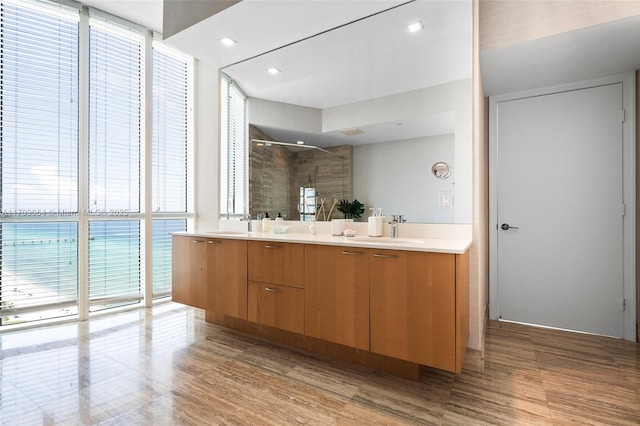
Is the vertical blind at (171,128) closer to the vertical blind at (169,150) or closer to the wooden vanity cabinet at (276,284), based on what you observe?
the vertical blind at (169,150)

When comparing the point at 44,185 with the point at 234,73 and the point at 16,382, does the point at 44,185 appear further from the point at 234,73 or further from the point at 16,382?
the point at 234,73

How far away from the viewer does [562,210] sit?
112 inches

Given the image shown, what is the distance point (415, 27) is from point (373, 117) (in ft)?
2.21

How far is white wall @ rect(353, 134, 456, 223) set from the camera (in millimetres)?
2241

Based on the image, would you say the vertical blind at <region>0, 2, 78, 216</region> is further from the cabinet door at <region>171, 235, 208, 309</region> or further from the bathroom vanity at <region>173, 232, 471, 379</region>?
the bathroom vanity at <region>173, 232, 471, 379</region>

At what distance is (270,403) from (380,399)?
2.00ft

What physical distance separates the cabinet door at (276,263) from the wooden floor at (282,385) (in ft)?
1.87

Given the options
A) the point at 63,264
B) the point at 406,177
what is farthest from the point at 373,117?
the point at 63,264

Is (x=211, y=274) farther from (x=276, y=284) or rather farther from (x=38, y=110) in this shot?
(x=38, y=110)

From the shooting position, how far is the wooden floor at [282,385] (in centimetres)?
162

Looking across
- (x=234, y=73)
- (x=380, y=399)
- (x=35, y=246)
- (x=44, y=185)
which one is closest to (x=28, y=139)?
(x=44, y=185)

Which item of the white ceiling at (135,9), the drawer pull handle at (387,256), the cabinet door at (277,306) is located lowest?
the cabinet door at (277,306)

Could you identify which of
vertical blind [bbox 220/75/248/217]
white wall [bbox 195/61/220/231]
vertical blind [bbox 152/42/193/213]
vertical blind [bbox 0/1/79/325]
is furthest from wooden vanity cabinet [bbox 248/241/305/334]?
vertical blind [bbox 0/1/79/325]

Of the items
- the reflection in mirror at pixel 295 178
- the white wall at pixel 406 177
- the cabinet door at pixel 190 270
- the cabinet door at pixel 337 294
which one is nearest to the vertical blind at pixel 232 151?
the reflection in mirror at pixel 295 178
